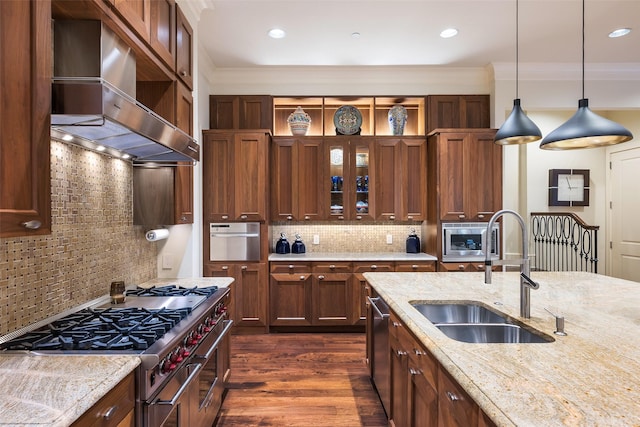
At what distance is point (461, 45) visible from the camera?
378cm

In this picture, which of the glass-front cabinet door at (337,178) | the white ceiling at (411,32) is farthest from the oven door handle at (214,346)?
the white ceiling at (411,32)

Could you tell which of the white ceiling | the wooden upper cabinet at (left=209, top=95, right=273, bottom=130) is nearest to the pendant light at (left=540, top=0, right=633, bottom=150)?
the white ceiling

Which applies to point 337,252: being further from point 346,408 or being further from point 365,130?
point 346,408

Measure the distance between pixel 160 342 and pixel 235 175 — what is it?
2.84m

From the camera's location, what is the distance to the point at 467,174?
4.09 meters

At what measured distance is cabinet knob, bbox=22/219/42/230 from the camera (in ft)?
3.51

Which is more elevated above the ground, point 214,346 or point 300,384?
point 214,346

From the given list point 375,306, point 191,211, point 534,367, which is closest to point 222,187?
point 191,211

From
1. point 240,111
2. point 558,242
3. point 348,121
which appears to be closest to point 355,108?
point 348,121

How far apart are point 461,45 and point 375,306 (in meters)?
2.97

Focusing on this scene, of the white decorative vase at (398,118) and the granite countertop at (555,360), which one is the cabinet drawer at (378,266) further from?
the granite countertop at (555,360)

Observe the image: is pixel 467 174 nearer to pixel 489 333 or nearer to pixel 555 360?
pixel 489 333

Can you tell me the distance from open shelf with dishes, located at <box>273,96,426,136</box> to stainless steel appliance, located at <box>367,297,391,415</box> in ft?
8.62

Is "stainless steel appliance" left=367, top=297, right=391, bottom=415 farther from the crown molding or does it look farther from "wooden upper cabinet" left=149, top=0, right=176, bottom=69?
the crown molding
